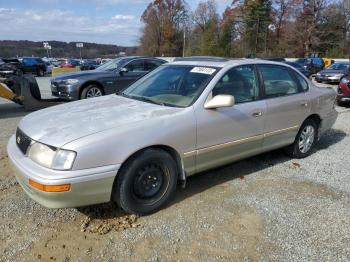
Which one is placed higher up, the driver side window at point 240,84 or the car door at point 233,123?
the driver side window at point 240,84

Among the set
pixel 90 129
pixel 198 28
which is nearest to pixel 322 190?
pixel 90 129

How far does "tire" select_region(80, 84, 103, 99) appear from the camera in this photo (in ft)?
33.0

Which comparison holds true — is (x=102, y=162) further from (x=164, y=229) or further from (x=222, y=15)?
Answer: (x=222, y=15)

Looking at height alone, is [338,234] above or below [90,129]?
below

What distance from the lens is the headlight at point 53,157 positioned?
3092mm

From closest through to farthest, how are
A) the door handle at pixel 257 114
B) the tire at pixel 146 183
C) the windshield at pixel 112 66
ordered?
the tire at pixel 146 183 → the door handle at pixel 257 114 → the windshield at pixel 112 66

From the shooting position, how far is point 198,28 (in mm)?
61688

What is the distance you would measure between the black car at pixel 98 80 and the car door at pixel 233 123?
238 inches

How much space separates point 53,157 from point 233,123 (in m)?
2.12

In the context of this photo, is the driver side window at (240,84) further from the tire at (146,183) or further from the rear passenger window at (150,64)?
the rear passenger window at (150,64)

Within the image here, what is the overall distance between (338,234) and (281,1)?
190ft

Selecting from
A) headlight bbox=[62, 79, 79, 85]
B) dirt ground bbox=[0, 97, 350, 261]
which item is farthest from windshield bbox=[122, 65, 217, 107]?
headlight bbox=[62, 79, 79, 85]

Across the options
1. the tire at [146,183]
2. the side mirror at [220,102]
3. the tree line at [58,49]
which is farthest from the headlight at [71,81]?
the tree line at [58,49]

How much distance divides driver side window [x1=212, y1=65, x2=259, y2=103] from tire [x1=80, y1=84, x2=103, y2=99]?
638cm
